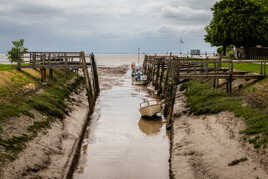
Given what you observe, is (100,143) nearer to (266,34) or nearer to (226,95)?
(226,95)

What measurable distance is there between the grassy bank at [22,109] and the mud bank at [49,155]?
37cm

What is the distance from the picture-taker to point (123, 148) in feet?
57.6

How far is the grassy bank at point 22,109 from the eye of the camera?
13125 mm

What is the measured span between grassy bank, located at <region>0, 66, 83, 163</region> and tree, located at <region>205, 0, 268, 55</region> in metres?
31.6

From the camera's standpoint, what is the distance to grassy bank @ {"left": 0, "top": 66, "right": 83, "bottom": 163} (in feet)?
43.1

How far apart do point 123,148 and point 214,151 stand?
5.68 m

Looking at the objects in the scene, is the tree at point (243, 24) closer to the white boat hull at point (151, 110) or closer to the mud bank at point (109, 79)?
the mud bank at point (109, 79)

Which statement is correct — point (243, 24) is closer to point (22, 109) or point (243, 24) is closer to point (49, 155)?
point (22, 109)

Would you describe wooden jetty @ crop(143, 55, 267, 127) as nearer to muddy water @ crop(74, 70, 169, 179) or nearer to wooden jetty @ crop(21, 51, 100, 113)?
muddy water @ crop(74, 70, 169, 179)

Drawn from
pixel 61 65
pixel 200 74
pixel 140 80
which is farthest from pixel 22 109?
pixel 140 80

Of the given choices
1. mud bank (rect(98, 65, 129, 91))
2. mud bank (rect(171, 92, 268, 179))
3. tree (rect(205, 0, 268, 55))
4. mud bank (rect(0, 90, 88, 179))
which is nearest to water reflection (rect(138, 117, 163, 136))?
mud bank (rect(171, 92, 268, 179))

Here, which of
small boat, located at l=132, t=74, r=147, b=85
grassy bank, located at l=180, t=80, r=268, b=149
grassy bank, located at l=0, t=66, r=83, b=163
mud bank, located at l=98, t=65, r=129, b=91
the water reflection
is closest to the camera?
grassy bank, located at l=0, t=66, r=83, b=163

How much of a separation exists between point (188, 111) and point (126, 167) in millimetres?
8459

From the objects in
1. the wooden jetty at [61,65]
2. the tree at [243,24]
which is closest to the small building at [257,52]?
the tree at [243,24]
